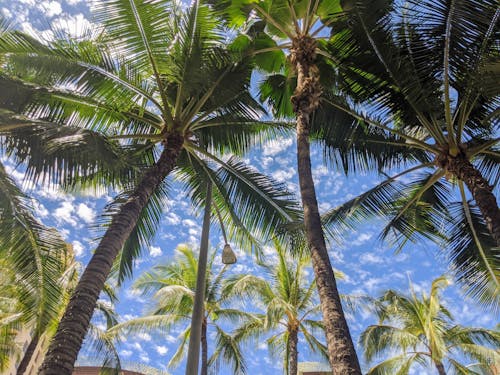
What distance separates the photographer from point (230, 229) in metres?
11.2

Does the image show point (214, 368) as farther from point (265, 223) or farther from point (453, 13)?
point (453, 13)

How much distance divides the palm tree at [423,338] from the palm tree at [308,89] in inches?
380

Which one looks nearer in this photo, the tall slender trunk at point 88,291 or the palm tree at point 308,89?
the tall slender trunk at point 88,291

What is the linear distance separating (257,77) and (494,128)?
5.72m

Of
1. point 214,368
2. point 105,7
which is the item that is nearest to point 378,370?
point 214,368

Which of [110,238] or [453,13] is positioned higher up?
Result: [453,13]

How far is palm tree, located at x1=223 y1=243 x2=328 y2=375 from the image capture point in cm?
1638

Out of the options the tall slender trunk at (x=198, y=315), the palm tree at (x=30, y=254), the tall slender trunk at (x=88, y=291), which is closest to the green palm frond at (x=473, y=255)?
the tall slender trunk at (x=198, y=315)

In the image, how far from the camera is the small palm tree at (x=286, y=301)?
16391 mm

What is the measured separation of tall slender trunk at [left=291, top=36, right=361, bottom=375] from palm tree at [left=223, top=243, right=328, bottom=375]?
361 inches

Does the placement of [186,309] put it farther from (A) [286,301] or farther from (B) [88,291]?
(B) [88,291]

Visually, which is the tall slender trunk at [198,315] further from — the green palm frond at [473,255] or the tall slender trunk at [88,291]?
the green palm frond at [473,255]

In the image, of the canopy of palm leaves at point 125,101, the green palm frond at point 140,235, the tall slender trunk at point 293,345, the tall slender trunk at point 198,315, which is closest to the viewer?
the tall slender trunk at point 198,315

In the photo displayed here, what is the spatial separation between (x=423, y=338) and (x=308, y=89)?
14.2 metres
